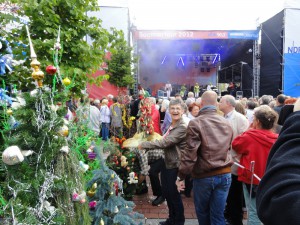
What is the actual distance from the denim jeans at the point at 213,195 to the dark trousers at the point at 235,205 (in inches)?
45.1

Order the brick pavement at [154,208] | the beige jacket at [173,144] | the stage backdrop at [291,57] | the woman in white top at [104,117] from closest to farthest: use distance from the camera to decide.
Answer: the beige jacket at [173,144] < the brick pavement at [154,208] < the woman in white top at [104,117] < the stage backdrop at [291,57]

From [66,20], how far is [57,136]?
2.03 metres

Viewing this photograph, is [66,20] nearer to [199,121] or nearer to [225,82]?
[199,121]

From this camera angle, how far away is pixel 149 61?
26016 millimetres

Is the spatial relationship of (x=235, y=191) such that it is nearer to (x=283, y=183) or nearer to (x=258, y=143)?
(x=258, y=143)

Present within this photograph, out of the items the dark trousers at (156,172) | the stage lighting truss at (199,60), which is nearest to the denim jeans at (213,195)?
the dark trousers at (156,172)

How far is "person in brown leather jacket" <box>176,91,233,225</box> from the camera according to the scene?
3.16 m

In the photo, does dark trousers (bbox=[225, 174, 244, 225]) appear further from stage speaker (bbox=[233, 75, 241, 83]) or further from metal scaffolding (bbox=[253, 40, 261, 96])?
stage speaker (bbox=[233, 75, 241, 83])

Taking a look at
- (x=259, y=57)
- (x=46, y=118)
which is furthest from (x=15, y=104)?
(x=259, y=57)

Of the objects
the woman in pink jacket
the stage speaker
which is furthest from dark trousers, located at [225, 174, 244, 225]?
the stage speaker

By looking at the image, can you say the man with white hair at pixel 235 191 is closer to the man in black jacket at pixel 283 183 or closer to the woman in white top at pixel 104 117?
the man in black jacket at pixel 283 183

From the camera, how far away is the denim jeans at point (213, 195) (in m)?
3.22

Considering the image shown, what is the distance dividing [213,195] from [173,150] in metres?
0.85

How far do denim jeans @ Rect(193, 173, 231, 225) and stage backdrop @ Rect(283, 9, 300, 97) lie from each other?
1157 cm
